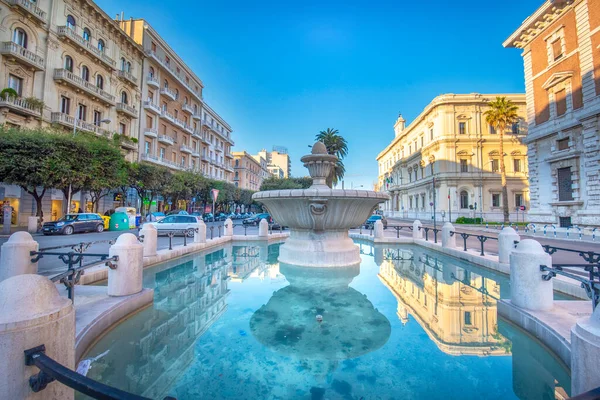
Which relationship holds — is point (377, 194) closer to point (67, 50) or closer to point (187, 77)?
point (67, 50)

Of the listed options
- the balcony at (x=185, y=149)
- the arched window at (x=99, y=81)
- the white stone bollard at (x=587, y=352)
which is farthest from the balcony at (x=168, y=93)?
the white stone bollard at (x=587, y=352)

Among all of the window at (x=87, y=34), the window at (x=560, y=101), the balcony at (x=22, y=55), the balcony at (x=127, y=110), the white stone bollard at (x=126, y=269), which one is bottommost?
the white stone bollard at (x=126, y=269)

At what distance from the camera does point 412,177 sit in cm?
5422

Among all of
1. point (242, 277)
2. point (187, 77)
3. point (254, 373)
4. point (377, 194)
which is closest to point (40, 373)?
point (254, 373)

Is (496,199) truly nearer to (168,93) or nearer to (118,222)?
(118,222)

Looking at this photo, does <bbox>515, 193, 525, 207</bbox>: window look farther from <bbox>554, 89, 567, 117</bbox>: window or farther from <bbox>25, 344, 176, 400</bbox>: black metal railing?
<bbox>25, 344, 176, 400</bbox>: black metal railing

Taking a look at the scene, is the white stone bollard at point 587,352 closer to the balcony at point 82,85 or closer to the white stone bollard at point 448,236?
the white stone bollard at point 448,236

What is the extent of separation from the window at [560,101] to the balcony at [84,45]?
4033cm

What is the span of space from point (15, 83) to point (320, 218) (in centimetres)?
2827

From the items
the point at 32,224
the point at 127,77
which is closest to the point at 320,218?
the point at 32,224

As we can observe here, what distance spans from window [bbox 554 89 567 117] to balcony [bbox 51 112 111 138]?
39.2 m

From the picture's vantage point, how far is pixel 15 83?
22.1m

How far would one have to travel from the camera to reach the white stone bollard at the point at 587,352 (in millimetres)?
1650

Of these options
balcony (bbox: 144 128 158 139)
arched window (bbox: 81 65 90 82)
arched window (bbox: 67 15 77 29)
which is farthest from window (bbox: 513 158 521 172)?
arched window (bbox: 67 15 77 29)
